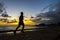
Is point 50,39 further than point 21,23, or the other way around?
point 21,23

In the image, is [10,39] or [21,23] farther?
[21,23]

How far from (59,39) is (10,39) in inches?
145

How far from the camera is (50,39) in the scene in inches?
501

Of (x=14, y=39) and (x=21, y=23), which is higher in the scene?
(x=21, y=23)

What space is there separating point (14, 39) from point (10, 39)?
12.0 inches

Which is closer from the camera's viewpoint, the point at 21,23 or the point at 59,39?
the point at 59,39

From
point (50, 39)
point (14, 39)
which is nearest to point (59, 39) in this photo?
point (50, 39)

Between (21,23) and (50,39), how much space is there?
3.36 m

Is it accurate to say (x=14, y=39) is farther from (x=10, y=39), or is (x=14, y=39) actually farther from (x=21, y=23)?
(x=21, y=23)

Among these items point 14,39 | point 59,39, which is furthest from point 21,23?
point 59,39

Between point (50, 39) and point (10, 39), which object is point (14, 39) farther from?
point (50, 39)

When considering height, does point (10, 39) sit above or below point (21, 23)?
below

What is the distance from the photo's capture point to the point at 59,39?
12.5 meters

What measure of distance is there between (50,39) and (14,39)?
277 cm
